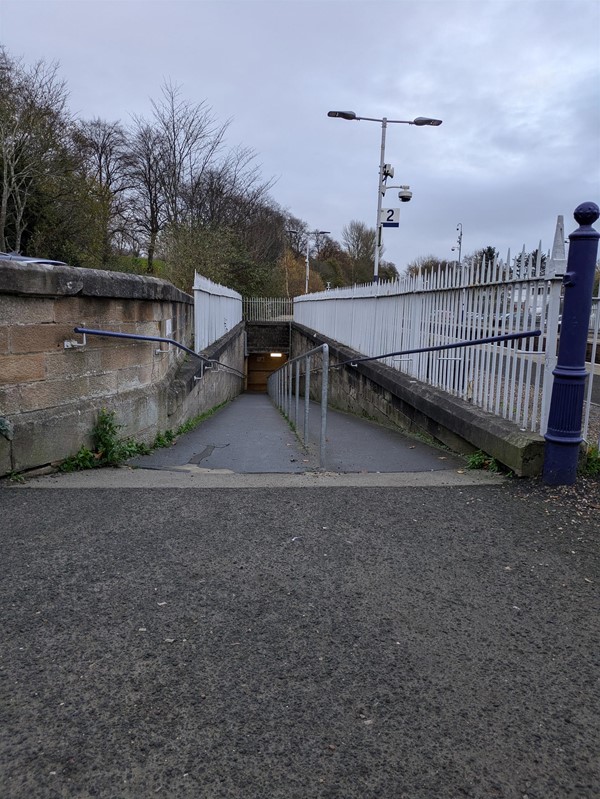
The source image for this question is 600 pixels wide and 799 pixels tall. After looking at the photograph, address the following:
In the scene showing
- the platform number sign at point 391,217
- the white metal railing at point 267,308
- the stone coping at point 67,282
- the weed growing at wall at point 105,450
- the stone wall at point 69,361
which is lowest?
the weed growing at wall at point 105,450

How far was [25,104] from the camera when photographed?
61.5 feet

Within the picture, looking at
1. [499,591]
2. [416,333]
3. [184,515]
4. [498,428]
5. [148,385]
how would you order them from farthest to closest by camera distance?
1. [416,333]
2. [148,385]
3. [498,428]
4. [184,515]
5. [499,591]

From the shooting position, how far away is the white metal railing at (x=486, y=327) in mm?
4645

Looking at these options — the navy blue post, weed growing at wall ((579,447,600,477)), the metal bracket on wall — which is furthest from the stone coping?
weed growing at wall ((579,447,600,477))

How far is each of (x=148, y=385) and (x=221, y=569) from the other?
11.3 ft

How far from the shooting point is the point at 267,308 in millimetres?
30062

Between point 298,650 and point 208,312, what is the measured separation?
384 inches

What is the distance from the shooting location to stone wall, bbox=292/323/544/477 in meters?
4.63

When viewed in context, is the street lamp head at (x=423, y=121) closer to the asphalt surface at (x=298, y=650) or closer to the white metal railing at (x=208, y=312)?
the white metal railing at (x=208, y=312)

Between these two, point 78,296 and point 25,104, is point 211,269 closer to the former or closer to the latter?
point 25,104

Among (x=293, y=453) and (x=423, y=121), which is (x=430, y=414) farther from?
(x=423, y=121)

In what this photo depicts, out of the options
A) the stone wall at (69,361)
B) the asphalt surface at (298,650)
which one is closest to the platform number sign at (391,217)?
the stone wall at (69,361)

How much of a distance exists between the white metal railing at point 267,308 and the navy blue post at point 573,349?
2515 centimetres

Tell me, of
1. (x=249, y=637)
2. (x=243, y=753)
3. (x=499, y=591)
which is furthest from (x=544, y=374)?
(x=243, y=753)
